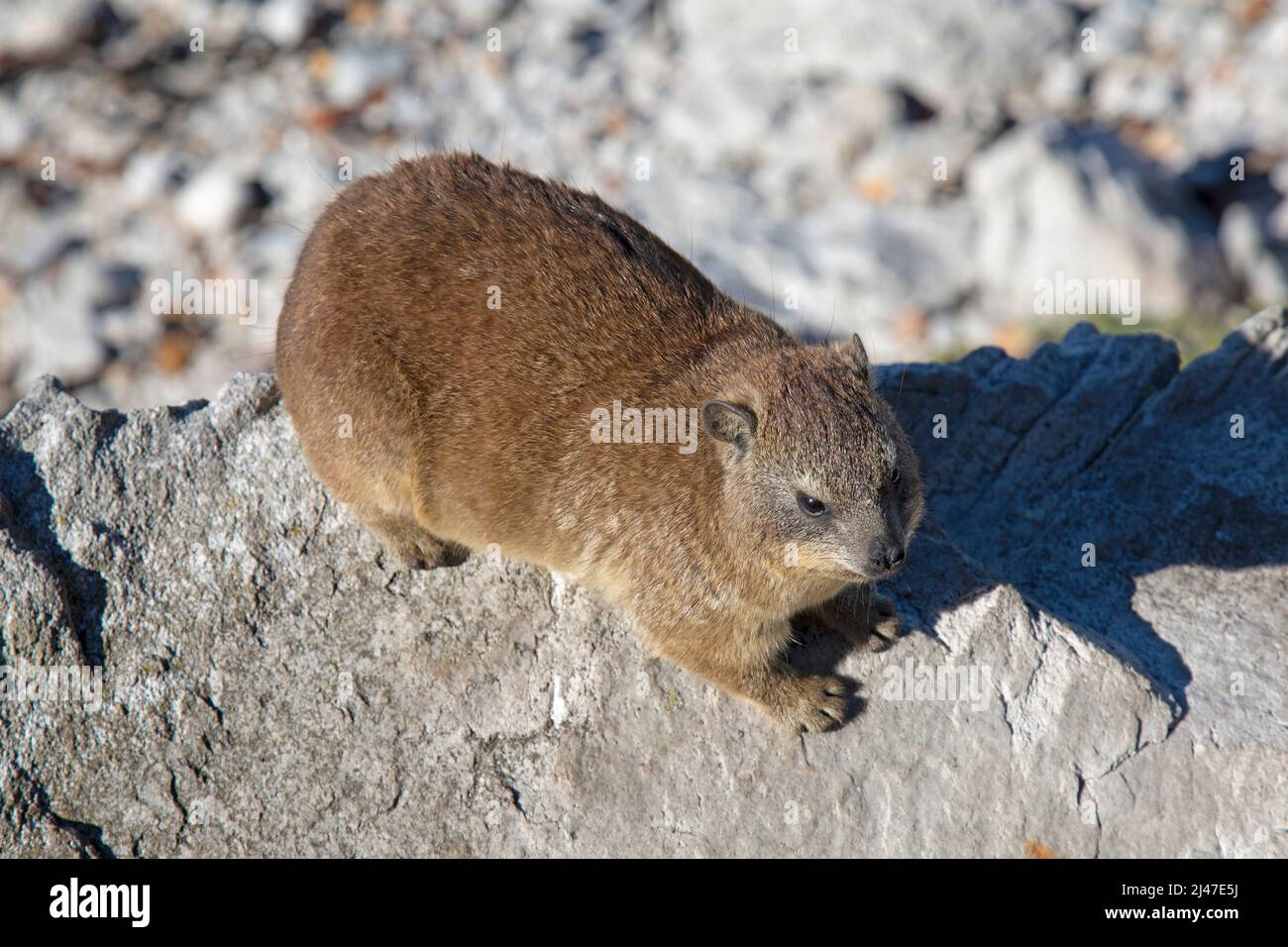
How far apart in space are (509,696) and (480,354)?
1.54 m

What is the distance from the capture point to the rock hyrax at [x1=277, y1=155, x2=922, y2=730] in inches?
215

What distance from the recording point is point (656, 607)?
561cm

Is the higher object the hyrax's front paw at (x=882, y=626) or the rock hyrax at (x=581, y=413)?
the rock hyrax at (x=581, y=413)

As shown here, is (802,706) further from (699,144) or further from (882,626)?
(699,144)

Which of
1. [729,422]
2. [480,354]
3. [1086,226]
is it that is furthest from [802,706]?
[1086,226]

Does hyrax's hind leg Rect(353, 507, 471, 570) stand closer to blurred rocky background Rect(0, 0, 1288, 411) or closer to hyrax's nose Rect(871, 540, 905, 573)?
hyrax's nose Rect(871, 540, 905, 573)

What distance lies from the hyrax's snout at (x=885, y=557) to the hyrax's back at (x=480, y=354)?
3.78 feet

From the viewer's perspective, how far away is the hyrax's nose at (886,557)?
5.11 m

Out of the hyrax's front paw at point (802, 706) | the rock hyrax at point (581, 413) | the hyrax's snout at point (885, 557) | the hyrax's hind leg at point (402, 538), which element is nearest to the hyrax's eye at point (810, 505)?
the rock hyrax at point (581, 413)

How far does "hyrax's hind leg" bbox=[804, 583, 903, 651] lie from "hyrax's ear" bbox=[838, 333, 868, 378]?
0.95m

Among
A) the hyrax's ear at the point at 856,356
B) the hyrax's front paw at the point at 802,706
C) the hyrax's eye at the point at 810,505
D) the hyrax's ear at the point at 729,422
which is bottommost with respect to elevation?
the hyrax's front paw at the point at 802,706

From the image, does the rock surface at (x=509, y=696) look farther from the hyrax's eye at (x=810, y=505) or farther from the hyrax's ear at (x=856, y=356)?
the hyrax's ear at (x=856, y=356)

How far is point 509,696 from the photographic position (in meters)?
5.64
